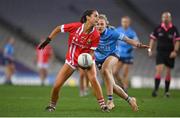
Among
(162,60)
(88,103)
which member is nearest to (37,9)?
(162,60)

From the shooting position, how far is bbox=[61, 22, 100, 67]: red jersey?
12820 mm

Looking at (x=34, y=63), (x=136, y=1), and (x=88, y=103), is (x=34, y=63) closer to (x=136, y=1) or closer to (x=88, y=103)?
(x=136, y=1)

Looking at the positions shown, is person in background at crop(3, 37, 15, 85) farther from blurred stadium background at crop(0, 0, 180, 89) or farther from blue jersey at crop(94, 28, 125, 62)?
blue jersey at crop(94, 28, 125, 62)

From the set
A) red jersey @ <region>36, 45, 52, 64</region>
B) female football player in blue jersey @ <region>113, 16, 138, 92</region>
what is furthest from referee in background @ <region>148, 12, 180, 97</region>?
red jersey @ <region>36, 45, 52, 64</region>

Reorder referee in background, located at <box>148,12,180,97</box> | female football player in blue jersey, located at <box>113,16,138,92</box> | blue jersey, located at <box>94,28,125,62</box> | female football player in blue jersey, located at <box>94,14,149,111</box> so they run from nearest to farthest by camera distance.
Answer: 1. female football player in blue jersey, located at <box>94,14,149,111</box>
2. blue jersey, located at <box>94,28,125,62</box>
3. referee in background, located at <box>148,12,180,97</box>
4. female football player in blue jersey, located at <box>113,16,138,92</box>

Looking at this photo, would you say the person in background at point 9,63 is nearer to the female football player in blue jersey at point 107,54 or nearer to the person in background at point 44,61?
the person in background at point 44,61

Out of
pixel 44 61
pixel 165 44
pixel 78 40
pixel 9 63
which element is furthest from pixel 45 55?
pixel 78 40

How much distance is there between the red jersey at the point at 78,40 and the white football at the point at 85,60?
164 mm

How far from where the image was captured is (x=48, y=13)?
34.5m

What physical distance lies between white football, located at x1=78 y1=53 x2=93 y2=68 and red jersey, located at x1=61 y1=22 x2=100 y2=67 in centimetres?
16

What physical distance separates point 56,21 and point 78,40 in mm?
21558

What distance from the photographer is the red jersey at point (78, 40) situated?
12820mm

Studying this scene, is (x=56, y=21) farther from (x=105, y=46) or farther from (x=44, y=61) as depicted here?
(x=105, y=46)

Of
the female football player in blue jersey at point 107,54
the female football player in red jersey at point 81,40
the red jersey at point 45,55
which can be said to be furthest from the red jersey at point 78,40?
the red jersey at point 45,55
